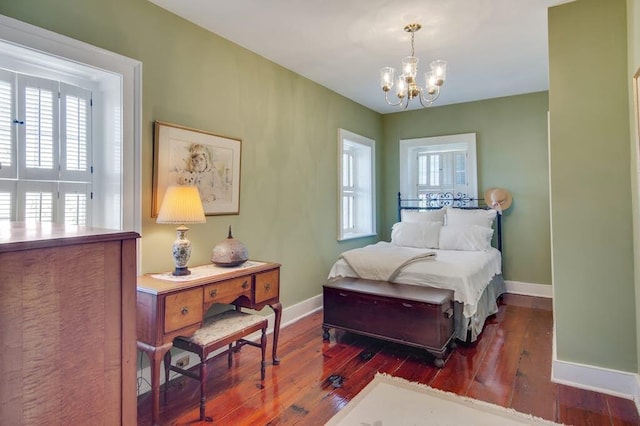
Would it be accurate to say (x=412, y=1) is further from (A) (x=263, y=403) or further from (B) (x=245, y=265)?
(A) (x=263, y=403)

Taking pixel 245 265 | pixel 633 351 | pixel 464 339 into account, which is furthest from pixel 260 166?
pixel 633 351

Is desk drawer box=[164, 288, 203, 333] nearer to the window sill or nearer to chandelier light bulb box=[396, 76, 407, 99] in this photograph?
chandelier light bulb box=[396, 76, 407, 99]

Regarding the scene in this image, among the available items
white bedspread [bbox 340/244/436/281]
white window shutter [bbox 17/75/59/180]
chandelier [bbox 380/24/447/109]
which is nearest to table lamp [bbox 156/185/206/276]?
white window shutter [bbox 17/75/59/180]

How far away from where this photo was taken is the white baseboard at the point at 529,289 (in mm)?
4461

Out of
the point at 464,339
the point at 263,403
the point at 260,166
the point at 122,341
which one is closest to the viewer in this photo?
the point at 122,341

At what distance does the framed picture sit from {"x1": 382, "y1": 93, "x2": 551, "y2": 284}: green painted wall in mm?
3401

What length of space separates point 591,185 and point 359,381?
1.99 meters

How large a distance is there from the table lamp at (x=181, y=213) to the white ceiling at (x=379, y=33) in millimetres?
1308

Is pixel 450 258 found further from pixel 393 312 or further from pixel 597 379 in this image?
pixel 597 379

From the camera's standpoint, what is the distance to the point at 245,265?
2.59m

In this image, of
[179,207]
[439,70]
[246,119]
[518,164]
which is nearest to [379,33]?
[439,70]

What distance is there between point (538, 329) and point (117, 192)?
371 centimetres

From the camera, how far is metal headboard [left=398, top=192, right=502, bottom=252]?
4.69m

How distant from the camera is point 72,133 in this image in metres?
2.12
